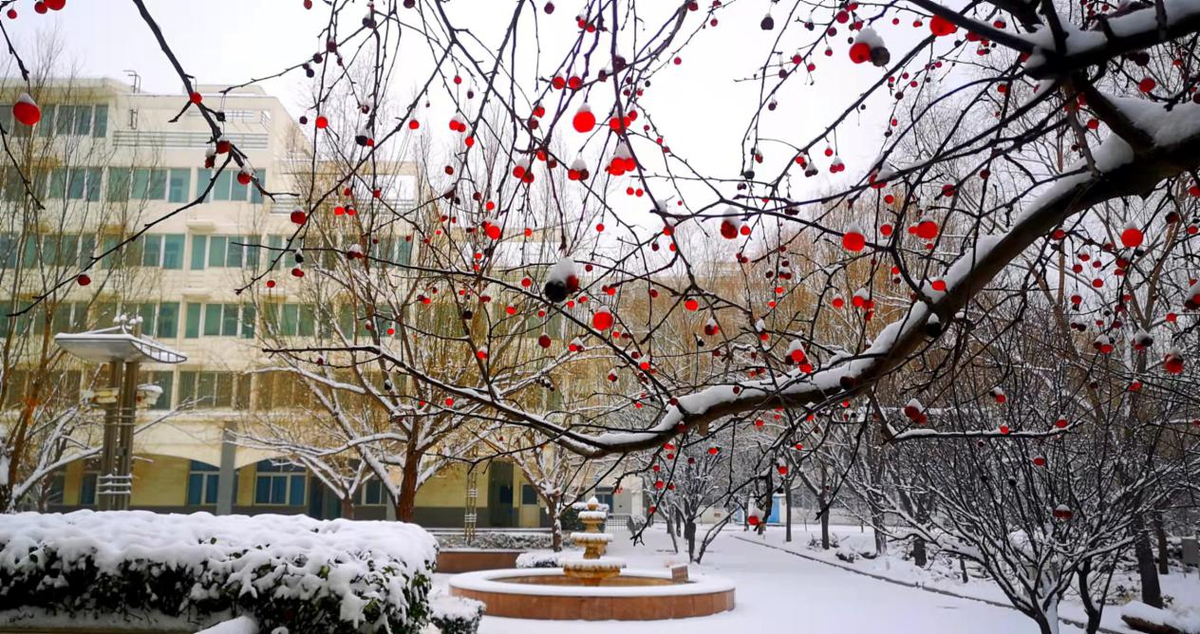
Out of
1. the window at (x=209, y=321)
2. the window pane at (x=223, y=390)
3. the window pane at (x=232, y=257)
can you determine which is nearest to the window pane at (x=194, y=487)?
the window pane at (x=223, y=390)

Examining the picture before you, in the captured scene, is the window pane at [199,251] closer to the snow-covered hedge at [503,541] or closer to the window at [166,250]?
the window at [166,250]

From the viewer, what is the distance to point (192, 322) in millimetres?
30422

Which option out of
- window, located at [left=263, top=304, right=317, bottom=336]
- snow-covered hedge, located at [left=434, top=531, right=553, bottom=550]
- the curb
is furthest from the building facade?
the curb

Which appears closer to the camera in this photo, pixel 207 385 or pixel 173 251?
pixel 207 385

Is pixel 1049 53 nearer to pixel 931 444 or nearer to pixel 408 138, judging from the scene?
pixel 931 444

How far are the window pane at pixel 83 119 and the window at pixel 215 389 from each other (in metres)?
7.87

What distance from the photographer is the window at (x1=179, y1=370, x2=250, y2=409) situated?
84.7 feet

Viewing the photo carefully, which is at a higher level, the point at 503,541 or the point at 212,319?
the point at 212,319

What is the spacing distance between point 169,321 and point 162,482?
5.96 m

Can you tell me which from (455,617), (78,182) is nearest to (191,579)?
(455,617)

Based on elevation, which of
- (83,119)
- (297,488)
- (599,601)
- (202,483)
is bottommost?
(599,601)

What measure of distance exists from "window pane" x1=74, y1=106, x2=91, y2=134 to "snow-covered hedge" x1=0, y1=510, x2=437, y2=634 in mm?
17322

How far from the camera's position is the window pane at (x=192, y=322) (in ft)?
99.3

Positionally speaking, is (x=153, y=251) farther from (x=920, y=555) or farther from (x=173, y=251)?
(x=920, y=555)
